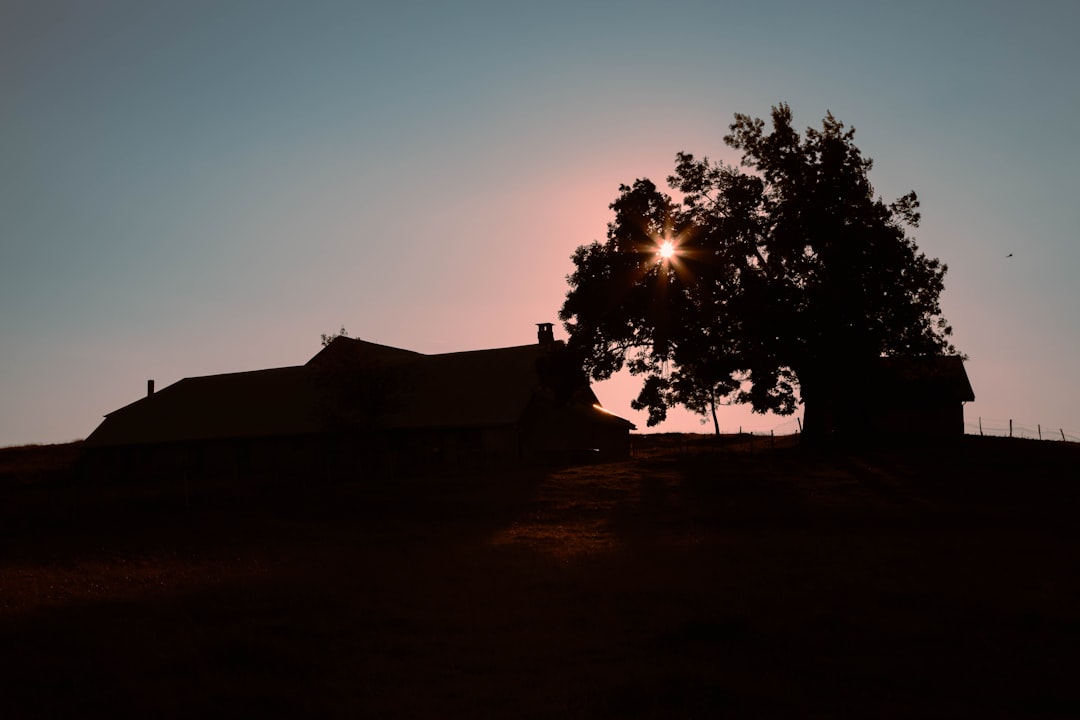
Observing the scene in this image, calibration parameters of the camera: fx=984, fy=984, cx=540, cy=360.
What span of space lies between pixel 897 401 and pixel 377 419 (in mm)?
36136

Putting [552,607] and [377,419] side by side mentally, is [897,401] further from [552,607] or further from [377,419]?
[552,607]

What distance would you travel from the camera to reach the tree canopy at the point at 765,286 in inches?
2028

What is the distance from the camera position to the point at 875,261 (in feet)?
170

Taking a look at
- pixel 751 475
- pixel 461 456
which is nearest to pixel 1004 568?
pixel 751 475

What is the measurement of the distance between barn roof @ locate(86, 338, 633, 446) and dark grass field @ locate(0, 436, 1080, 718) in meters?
19.7

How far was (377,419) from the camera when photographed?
A: 201 ft

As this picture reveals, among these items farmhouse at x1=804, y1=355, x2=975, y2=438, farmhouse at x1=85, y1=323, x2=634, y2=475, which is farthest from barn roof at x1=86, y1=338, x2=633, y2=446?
farmhouse at x1=804, y1=355, x2=975, y2=438

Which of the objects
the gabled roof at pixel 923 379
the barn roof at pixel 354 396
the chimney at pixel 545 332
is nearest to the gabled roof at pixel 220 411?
the barn roof at pixel 354 396

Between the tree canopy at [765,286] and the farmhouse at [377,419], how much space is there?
171 inches

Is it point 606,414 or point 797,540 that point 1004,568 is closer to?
point 797,540

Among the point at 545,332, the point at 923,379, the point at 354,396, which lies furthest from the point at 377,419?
the point at 923,379

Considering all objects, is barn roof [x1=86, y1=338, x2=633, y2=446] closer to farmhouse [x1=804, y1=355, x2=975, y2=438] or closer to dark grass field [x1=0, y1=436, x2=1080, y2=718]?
farmhouse [x1=804, y1=355, x2=975, y2=438]

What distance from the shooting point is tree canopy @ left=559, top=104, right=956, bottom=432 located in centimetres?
5150

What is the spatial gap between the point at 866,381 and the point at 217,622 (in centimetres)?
4308
